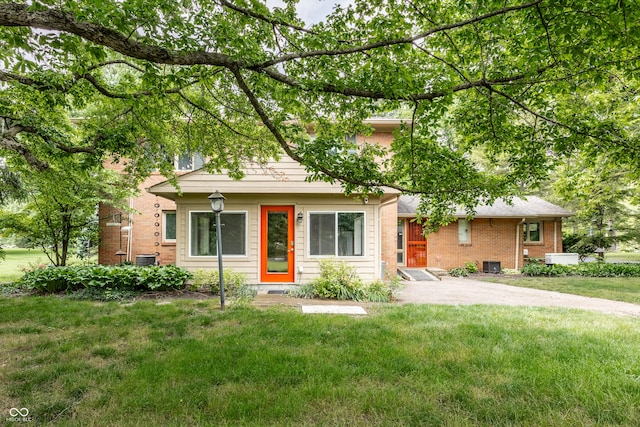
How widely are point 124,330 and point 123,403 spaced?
2.43 m

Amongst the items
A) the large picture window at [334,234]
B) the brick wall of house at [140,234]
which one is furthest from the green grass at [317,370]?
the brick wall of house at [140,234]

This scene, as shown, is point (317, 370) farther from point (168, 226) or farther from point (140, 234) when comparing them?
point (140, 234)

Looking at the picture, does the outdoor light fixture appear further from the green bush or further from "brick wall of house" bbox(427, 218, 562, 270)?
"brick wall of house" bbox(427, 218, 562, 270)

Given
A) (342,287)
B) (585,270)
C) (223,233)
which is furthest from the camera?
(585,270)

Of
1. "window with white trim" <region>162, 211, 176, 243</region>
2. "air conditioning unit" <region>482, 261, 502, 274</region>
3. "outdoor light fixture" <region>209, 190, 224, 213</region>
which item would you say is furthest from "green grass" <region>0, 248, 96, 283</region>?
"air conditioning unit" <region>482, 261, 502, 274</region>

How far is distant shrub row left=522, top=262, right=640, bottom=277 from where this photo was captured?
43.7 ft

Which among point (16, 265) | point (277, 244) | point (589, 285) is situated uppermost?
point (277, 244)

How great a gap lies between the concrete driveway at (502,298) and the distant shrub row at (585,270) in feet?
12.5

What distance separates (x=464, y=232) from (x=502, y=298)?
6945mm

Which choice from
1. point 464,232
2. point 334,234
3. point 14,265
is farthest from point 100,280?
point 14,265

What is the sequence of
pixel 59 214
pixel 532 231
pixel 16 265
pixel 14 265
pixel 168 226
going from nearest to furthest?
pixel 59 214 → pixel 168 226 → pixel 532 231 → pixel 16 265 → pixel 14 265

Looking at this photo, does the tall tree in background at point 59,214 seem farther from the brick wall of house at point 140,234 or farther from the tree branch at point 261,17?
the tree branch at point 261,17

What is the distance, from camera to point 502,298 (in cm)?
854

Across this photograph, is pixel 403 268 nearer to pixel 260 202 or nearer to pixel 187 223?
pixel 260 202
